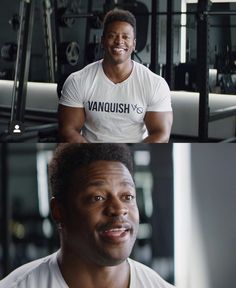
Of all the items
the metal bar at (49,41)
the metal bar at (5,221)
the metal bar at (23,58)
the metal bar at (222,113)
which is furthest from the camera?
the metal bar at (49,41)

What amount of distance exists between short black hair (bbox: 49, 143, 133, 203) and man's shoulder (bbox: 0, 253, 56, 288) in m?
0.08

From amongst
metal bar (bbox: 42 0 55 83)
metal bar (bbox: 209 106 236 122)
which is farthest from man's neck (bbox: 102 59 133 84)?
metal bar (bbox: 42 0 55 83)

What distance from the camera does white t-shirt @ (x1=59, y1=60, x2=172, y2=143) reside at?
1.51 meters

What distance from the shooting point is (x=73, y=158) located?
67 centimetres

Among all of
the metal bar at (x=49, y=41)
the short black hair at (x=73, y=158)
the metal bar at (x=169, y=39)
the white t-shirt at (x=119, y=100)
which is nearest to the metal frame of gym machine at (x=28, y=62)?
the metal bar at (x=169, y=39)

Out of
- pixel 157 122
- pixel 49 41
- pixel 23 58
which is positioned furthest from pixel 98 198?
pixel 49 41

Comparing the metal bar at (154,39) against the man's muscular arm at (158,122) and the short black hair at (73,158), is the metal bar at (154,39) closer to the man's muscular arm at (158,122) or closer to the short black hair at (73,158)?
the man's muscular arm at (158,122)

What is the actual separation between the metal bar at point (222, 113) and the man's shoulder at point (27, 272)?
198cm

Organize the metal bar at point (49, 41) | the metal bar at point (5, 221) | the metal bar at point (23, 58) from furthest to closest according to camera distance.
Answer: the metal bar at point (49, 41) → the metal bar at point (23, 58) → the metal bar at point (5, 221)

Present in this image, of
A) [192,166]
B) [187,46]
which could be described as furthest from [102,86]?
[187,46]

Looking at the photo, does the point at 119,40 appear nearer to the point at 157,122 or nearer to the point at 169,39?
the point at 157,122

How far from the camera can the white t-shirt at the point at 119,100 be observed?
A: 59.6 inches

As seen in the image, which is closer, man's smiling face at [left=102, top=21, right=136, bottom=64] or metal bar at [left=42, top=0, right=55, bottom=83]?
man's smiling face at [left=102, top=21, right=136, bottom=64]

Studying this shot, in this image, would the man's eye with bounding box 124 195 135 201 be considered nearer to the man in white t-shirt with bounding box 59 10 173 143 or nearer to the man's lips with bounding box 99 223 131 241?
the man's lips with bounding box 99 223 131 241
